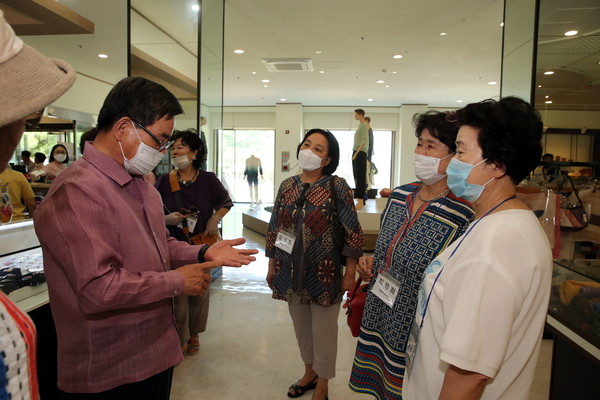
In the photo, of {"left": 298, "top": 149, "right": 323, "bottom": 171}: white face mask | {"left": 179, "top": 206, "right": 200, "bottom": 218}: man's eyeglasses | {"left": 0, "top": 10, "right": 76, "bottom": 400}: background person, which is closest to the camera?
{"left": 0, "top": 10, "right": 76, "bottom": 400}: background person

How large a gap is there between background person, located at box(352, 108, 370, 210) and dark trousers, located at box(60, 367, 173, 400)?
6803 millimetres

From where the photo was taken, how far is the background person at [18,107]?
20.5 inches

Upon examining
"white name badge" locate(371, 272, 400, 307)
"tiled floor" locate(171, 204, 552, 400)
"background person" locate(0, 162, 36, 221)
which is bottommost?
"tiled floor" locate(171, 204, 552, 400)

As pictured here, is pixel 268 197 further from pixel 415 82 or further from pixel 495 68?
pixel 495 68

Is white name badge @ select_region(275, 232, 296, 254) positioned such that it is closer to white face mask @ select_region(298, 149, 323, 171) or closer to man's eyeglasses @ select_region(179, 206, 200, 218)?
white face mask @ select_region(298, 149, 323, 171)

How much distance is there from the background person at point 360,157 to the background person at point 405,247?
6.23 meters

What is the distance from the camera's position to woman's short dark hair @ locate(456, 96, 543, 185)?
1.06 meters

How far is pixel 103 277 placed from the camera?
42.4 inches

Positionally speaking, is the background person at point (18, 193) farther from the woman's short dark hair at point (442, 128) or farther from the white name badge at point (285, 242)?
the woman's short dark hair at point (442, 128)

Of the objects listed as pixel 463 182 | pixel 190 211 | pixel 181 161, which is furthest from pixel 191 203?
pixel 463 182

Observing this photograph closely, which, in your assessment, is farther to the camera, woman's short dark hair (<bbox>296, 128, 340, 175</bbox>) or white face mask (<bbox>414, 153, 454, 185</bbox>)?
woman's short dark hair (<bbox>296, 128, 340, 175</bbox>)

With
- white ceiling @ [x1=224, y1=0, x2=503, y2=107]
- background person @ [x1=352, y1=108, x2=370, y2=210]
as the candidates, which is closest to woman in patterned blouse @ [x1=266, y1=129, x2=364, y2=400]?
white ceiling @ [x1=224, y1=0, x2=503, y2=107]

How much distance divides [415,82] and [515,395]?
10614mm

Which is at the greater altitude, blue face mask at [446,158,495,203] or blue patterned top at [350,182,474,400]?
blue face mask at [446,158,495,203]
